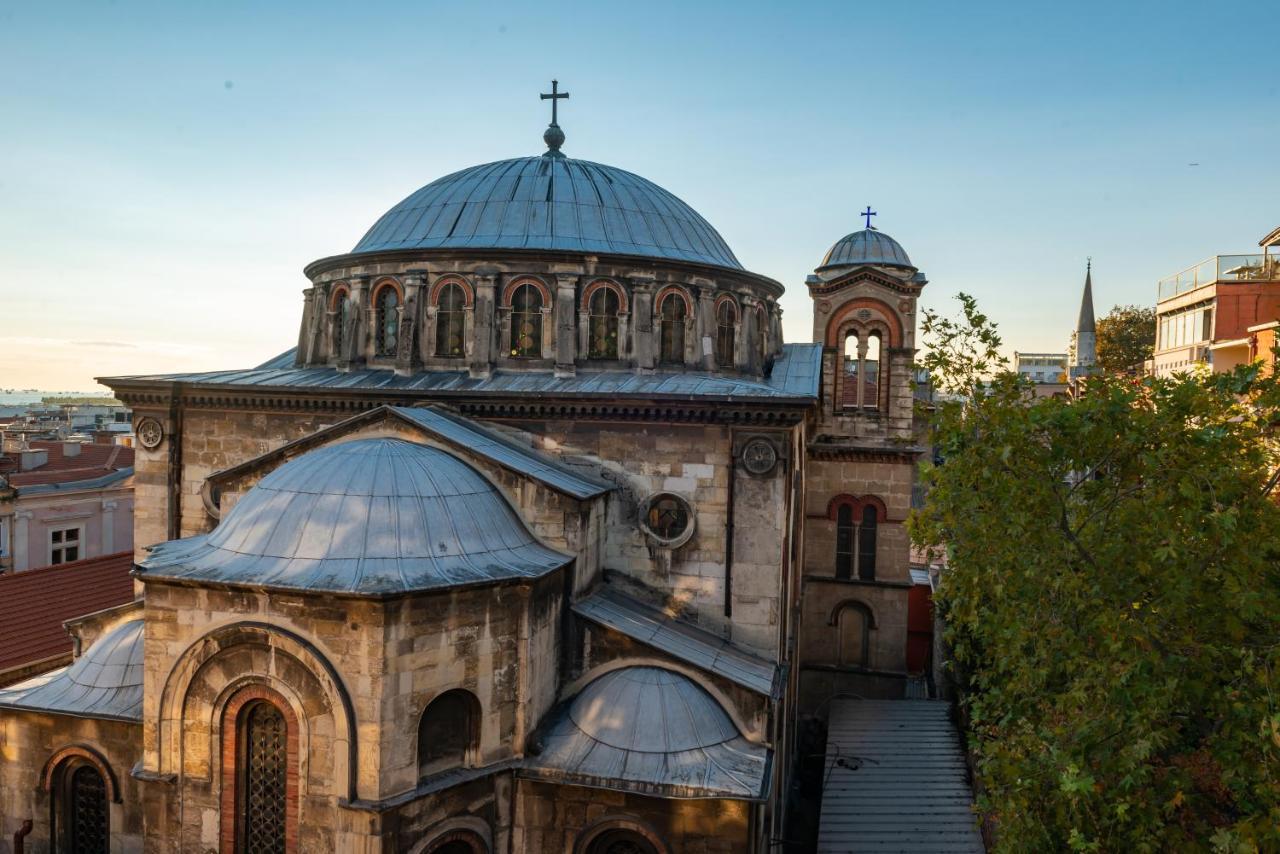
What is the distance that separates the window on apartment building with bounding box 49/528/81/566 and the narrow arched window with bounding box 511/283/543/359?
57.1 feet

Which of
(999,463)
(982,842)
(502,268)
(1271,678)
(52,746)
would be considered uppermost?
(502,268)

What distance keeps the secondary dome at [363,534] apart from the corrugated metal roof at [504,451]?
0.69m

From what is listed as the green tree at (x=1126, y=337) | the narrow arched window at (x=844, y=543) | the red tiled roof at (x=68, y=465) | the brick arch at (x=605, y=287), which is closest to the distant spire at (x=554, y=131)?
the brick arch at (x=605, y=287)

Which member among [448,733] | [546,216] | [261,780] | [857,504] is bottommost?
[261,780]

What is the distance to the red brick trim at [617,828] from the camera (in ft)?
37.0

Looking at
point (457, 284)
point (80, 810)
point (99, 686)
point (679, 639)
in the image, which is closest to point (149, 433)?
point (99, 686)

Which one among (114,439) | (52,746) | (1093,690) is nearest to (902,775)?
(1093,690)

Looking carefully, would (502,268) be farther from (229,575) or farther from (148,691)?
(148,691)

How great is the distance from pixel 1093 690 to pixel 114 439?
5354 centimetres

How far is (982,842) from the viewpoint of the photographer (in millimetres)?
15305

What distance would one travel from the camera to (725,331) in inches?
716

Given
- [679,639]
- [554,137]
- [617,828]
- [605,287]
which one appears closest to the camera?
[617,828]

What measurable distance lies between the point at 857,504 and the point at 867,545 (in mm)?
1106

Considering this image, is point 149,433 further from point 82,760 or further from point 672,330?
point 672,330
